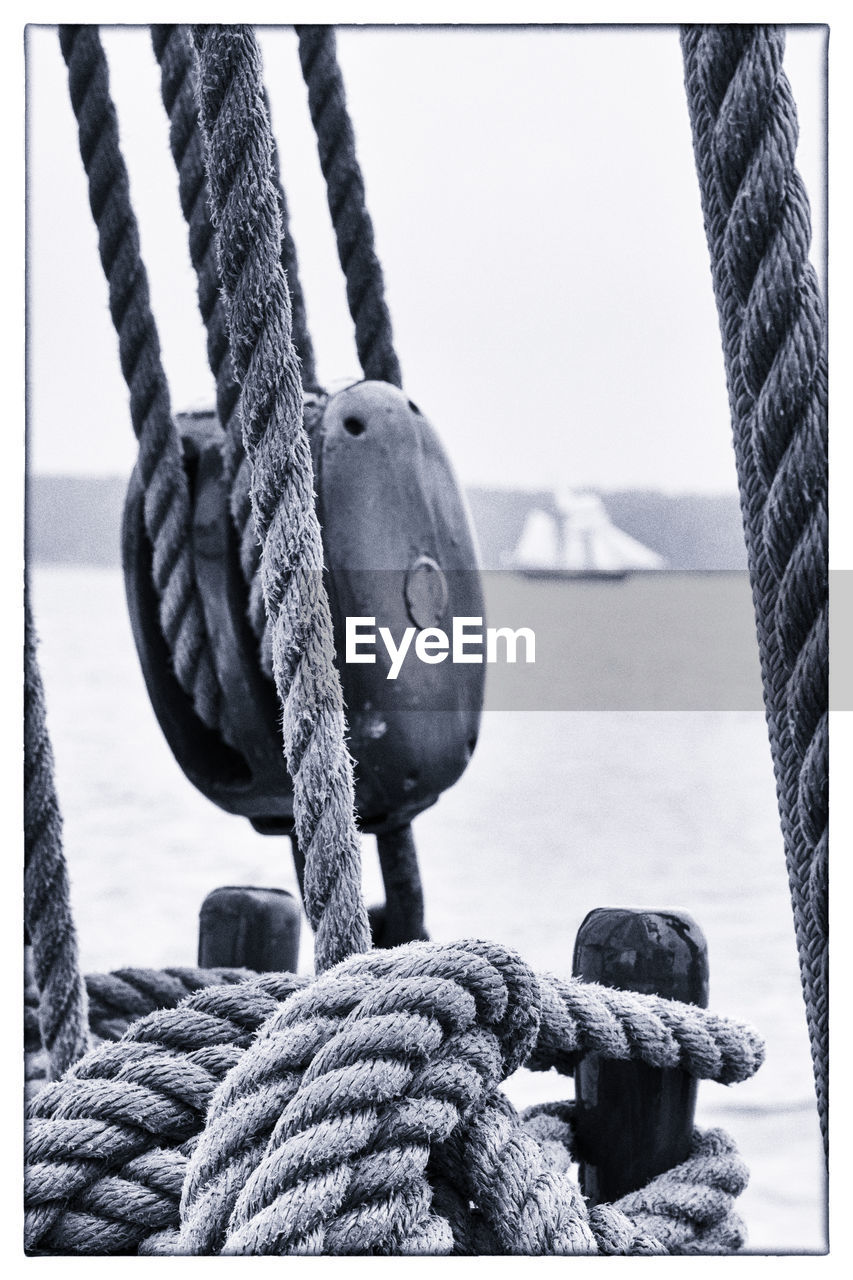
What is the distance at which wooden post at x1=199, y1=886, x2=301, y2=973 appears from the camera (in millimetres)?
719

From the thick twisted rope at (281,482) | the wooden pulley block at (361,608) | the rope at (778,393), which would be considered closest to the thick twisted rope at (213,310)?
the wooden pulley block at (361,608)

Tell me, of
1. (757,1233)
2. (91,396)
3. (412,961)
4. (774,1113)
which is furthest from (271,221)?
(774,1113)

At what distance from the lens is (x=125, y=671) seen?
0.92 meters

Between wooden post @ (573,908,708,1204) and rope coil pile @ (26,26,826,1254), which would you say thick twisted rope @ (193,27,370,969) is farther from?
wooden post @ (573,908,708,1204)

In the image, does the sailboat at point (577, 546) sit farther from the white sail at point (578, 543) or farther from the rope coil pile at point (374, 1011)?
the rope coil pile at point (374, 1011)

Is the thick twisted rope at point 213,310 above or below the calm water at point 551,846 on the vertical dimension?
above

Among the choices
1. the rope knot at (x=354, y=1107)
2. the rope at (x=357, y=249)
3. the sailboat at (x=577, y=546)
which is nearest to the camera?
the rope knot at (x=354, y=1107)

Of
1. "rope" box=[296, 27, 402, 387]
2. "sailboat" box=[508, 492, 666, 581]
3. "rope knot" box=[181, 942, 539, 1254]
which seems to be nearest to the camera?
"rope knot" box=[181, 942, 539, 1254]

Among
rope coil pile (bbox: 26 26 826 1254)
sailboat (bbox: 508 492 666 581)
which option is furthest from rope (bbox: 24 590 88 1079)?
sailboat (bbox: 508 492 666 581)

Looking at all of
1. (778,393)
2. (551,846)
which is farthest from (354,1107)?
(551,846)

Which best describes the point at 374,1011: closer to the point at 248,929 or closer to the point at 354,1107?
the point at 354,1107

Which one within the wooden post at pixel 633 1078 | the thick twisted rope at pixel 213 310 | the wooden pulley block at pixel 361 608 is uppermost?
the thick twisted rope at pixel 213 310

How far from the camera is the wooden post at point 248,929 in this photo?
719 millimetres
